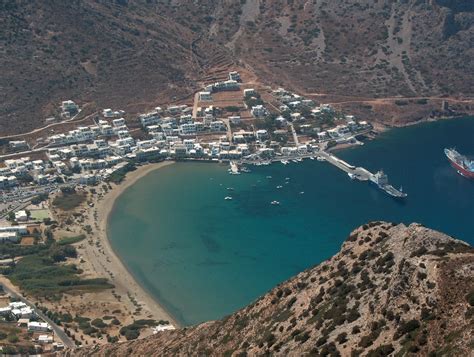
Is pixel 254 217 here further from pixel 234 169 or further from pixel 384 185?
pixel 384 185

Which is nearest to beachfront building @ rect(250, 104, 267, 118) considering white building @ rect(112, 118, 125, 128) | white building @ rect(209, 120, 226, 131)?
white building @ rect(209, 120, 226, 131)

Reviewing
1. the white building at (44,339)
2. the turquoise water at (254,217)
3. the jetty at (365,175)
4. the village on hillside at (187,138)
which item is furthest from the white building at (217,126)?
the white building at (44,339)

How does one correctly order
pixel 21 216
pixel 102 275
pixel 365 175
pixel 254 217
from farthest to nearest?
pixel 365 175 < pixel 254 217 < pixel 21 216 < pixel 102 275

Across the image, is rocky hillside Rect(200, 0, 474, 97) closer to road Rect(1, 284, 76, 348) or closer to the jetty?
the jetty

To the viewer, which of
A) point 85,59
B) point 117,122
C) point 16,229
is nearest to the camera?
point 16,229

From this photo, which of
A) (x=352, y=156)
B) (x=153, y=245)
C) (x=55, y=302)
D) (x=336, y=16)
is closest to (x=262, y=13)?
(x=336, y=16)

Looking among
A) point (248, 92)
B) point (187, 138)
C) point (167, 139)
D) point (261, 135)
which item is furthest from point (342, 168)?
point (248, 92)
